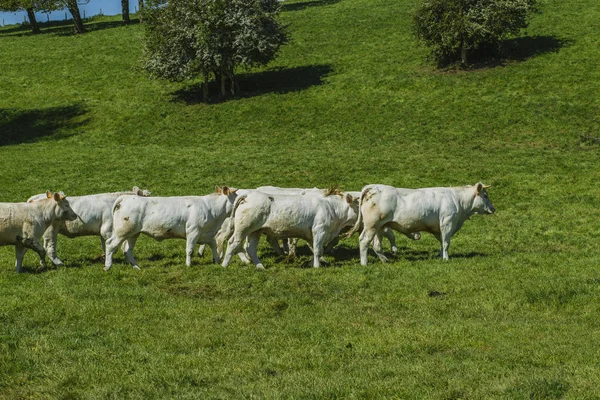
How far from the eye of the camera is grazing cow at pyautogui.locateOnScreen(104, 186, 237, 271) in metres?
18.0

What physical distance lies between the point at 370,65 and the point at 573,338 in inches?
1760

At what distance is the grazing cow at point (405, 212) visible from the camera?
1897 cm

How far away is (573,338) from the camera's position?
11.4 m

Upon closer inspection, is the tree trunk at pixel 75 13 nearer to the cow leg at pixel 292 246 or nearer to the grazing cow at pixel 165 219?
the cow leg at pixel 292 246

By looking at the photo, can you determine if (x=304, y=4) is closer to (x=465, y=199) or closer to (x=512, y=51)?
(x=512, y=51)

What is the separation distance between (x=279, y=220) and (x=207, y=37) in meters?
32.0

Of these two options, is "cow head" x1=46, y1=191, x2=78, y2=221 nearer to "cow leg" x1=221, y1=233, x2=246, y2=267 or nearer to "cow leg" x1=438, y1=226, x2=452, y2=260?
"cow leg" x1=221, y1=233, x2=246, y2=267

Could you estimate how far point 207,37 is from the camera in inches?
1871

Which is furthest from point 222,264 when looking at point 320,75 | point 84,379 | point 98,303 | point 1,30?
point 1,30

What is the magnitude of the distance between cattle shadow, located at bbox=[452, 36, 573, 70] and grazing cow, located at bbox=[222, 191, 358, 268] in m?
34.9

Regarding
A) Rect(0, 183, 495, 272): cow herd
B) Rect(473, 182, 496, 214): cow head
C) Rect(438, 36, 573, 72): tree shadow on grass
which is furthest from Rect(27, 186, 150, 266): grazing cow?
Rect(438, 36, 573, 72): tree shadow on grass

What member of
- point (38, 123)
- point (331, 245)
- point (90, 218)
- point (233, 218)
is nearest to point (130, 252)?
point (90, 218)

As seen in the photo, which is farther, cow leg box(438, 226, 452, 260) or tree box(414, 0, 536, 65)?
tree box(414, 0, 536, 65)

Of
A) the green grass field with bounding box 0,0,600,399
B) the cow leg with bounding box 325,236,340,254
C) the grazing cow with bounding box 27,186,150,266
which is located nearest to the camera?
the green grass field with bounding box 0,0,600,399
